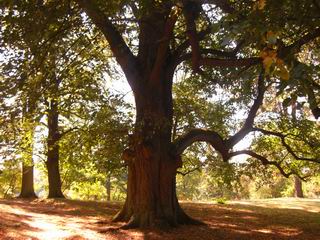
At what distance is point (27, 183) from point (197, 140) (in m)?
14.2

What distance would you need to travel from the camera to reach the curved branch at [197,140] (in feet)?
42.2

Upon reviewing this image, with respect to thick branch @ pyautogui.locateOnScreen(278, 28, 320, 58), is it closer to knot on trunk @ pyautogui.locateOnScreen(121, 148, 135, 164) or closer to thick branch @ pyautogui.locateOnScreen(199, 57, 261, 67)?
thick branch @ pyautogui.locateOnScreen(199, 57, 261, 67)

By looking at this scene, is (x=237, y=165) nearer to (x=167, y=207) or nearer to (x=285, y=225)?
(x=285, y=225)

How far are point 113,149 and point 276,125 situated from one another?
648 cm

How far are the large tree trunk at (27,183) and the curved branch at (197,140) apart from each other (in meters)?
13.2

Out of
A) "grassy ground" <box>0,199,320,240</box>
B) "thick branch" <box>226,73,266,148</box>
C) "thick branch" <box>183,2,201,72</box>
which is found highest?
"thick branch" <box>183,2,201,72</box>

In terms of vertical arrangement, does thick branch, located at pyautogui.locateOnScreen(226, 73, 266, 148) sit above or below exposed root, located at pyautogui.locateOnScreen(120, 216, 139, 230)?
above

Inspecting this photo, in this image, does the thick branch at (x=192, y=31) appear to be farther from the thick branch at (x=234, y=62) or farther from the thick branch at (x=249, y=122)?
the thick branch at (x=249, y=122)

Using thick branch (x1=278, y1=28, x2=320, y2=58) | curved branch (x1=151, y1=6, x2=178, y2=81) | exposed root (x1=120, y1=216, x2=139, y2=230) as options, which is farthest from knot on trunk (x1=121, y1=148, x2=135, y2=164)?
thick branch (x1=278, y1=28, x2=320, y2=58)

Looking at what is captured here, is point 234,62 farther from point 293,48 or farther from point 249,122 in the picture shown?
point 249,122

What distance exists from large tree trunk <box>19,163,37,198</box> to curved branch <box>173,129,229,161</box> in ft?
43.3

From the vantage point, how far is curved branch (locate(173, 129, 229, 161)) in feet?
42.2

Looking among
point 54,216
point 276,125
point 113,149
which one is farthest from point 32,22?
point 276,125

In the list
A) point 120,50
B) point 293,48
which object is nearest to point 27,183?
point 120,50
